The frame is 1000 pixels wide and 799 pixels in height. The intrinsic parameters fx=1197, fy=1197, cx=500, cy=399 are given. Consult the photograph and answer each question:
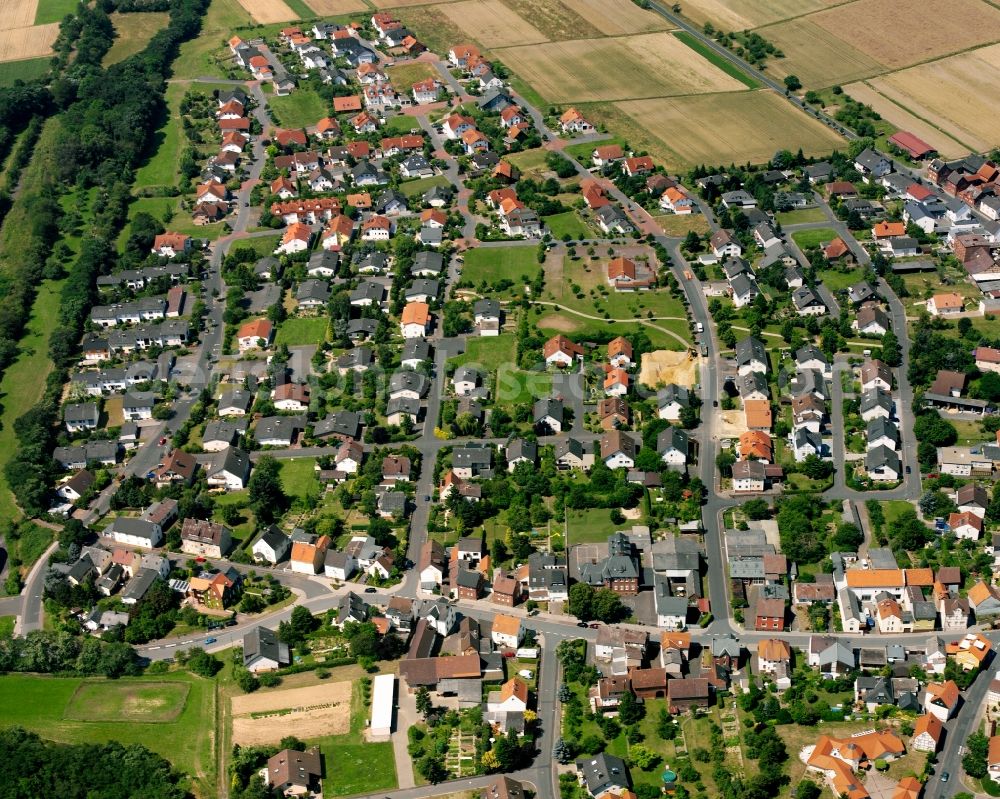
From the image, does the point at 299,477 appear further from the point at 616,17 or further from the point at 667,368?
the point at 616,17

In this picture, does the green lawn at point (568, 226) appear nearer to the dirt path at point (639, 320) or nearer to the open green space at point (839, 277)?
the dirt path at point (639, 320)

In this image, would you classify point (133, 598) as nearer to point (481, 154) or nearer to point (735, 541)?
point (735, 541)

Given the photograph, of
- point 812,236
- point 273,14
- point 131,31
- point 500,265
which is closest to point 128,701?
point 500,265

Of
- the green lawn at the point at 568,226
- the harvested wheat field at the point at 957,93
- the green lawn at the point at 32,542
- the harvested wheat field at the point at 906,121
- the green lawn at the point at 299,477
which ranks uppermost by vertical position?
the harvested wheat field at the point at 957,93

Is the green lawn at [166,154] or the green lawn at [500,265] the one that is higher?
the green lawn at [500,265]

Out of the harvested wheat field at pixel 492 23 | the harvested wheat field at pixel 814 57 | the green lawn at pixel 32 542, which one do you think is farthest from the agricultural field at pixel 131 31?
the green lawn at pixel 32 542

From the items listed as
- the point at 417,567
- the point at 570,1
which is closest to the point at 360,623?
the point at 417,567
